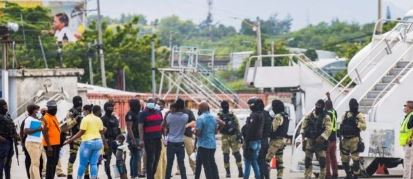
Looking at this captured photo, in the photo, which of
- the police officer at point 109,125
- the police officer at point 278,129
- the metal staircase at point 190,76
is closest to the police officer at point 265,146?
the police officer at point 278,129

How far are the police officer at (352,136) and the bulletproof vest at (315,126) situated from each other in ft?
1.76

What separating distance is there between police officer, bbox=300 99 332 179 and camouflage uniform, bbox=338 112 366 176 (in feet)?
1.66

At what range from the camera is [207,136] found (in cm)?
2248

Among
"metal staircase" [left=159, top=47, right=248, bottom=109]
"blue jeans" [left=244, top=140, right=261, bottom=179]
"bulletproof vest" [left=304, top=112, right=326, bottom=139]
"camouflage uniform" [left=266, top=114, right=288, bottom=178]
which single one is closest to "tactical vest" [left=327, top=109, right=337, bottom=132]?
"bulletproof vest" [left=304, top=112, right=326, bottom=139]

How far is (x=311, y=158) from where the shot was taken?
80.2 ft

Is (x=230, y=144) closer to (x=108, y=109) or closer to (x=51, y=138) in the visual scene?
(x=108, y=109)

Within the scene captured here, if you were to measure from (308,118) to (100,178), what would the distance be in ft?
15.9

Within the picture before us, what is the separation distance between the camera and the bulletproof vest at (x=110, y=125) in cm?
2370

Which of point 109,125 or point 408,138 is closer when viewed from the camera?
point 408,138

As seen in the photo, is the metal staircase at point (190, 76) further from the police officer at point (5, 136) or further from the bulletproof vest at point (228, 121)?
the police officer at point (5, 136)

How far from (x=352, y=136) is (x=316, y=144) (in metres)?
0.78

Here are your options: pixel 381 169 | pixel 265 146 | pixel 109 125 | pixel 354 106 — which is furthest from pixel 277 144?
pixel 381 169

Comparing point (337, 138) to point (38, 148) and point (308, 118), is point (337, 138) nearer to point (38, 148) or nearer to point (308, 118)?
point (308, 118)

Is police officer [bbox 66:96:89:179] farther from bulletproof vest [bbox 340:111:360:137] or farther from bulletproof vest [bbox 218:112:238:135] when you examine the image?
bulletproof vest [bbox 340:111:360:137]
